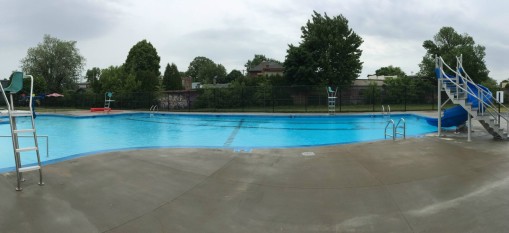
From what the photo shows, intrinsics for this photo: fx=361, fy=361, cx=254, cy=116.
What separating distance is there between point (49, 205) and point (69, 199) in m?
0.27

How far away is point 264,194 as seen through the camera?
5.38 meters

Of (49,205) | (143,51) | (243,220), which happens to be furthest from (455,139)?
(143,51)

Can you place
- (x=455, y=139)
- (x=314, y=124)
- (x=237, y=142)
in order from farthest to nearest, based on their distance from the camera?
(x=314, y=124) → (x=237, y=142) → (x=455, y=139)

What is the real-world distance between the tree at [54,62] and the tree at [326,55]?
3574 centimetres

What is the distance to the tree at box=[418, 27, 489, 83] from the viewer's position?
45188 mm

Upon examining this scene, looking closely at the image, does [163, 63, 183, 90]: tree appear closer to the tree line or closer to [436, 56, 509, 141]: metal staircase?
the tree line

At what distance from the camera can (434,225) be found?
4.23 metres

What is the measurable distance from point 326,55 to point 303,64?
2.45 metres

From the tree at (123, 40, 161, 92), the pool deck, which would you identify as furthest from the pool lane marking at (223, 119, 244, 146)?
the tree at (123, 40, 161, 92)

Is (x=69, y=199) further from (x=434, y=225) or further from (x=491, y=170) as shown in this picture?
(x=491, y=170)

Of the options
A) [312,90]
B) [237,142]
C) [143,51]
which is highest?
[143,51]

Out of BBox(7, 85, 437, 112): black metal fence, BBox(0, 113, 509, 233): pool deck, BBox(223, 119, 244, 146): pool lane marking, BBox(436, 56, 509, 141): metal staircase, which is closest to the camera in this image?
BBox(0, 113, 509, 233): pool deck

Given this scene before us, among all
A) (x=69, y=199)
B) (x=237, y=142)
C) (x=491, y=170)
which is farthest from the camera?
(x=237, y=142)

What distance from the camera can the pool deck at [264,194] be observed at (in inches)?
169
